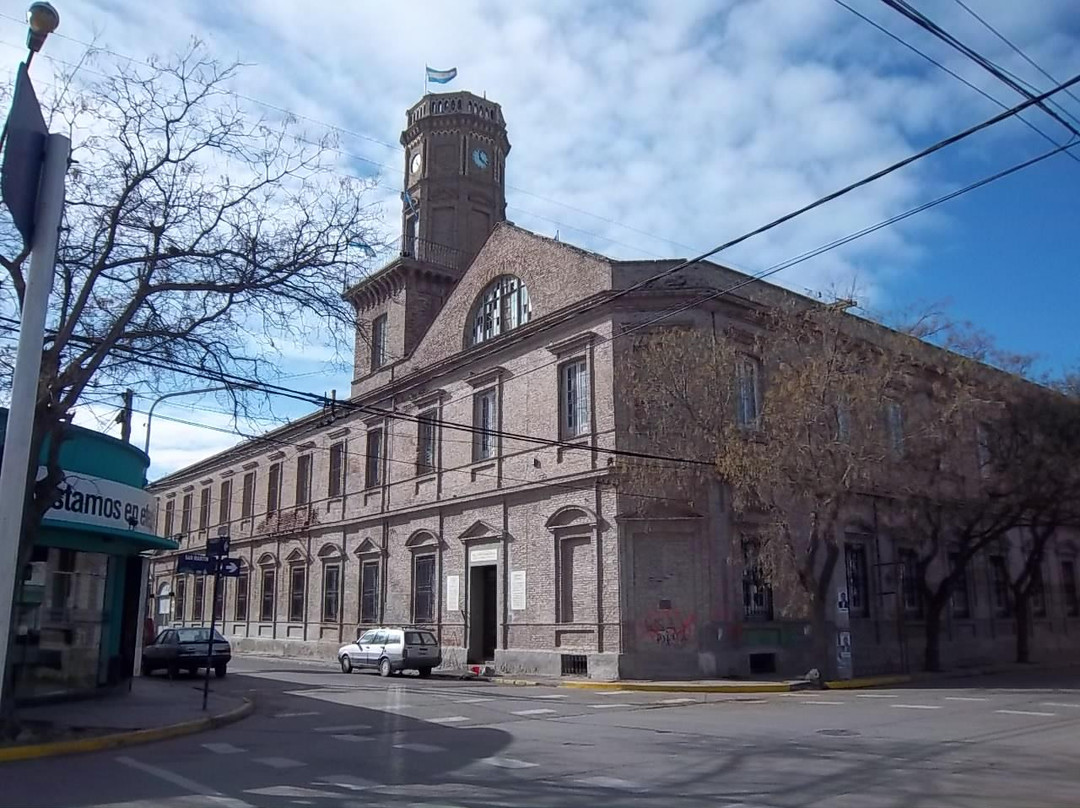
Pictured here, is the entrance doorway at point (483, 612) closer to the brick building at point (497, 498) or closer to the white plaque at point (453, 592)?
the brick building at point (497, 498)

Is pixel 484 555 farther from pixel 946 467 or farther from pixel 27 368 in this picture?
pixel 27 368

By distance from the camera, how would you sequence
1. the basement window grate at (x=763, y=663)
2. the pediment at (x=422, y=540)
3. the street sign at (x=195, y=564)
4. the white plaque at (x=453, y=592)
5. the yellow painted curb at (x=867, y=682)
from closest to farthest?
the street sign at (x=195, y=564) → the yellow painted curb at (x=867, y=682) → the basement window grate at (x=763, y=663) → the white plaque at (x=453, y=592) → the pediment at (x=422, y=540)

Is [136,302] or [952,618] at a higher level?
[136,302]

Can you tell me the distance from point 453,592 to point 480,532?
2.52 metres

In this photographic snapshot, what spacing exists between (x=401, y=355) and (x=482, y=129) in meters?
12.0

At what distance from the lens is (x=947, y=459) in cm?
2628

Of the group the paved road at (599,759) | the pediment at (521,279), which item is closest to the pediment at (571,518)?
the pediment at (521,279)

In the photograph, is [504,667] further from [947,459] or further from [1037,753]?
[1037,753]

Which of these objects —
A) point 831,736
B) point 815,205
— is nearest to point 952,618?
point 831,736

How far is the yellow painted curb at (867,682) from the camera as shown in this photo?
77.7ft

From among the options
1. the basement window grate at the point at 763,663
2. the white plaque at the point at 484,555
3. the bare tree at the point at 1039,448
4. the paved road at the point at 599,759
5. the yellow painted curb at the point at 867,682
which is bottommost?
the yellow painted curb at the point at 867,682

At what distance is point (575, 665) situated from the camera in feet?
85.7

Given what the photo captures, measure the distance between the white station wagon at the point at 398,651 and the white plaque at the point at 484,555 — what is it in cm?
278

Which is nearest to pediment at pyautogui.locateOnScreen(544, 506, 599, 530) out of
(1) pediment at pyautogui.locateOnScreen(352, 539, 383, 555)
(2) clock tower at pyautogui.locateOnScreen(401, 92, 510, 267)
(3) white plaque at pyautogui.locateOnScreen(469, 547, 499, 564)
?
(3) white plaque at pyautogui.locateOnScreen(469, 547, 499, 564)
